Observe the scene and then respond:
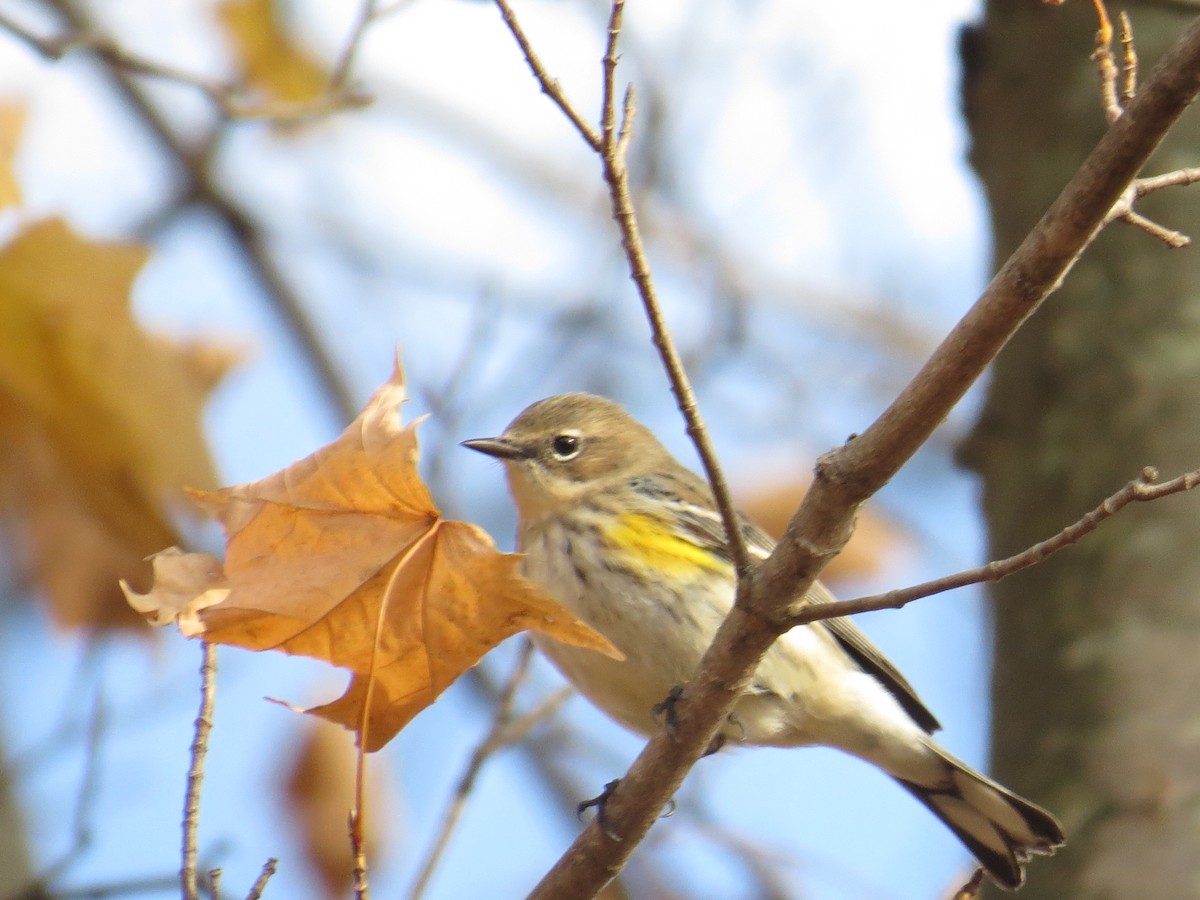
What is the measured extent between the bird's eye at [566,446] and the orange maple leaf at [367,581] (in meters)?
2.41

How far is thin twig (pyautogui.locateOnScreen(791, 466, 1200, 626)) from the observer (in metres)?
2.27

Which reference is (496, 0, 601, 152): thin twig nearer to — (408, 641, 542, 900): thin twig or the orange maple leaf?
the orange maple leaf

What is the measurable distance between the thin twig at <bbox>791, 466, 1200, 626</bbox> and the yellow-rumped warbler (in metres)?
1.80

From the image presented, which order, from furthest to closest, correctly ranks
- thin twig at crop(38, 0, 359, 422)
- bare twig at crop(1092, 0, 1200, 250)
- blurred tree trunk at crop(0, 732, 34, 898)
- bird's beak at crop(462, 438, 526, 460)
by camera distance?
thin twig at crop(38, 0, 359, 422) → blurred tree trunk at crop(0, 732, 34, 898) → bird's beak at crop(462, 438, 526, 460) → bare twig at crop(1092, 0, 1200, 250)

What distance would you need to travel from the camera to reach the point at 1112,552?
4656mm

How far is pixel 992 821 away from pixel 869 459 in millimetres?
2511

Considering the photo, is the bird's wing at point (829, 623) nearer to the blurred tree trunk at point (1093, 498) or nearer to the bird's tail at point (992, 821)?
the bird's tail at point (992, 821)

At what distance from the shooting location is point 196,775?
Result: 104 inches

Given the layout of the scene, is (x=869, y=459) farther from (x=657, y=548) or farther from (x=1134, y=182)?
(x=657, y=548)

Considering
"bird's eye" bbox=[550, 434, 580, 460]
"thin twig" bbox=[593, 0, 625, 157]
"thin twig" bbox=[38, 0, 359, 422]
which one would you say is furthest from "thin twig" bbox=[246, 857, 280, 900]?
"thin twig" bbox=[38, 0, 359, 422]

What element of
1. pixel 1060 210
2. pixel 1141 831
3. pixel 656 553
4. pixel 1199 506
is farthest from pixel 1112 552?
pixel 1060 210

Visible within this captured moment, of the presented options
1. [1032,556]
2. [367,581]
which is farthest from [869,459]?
[367,581]

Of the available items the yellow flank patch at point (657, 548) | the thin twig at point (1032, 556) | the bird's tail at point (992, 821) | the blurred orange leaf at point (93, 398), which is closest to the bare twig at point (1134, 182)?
the thin twig at point (1032, 556)

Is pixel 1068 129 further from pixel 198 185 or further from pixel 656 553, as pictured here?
pixel 198 185
